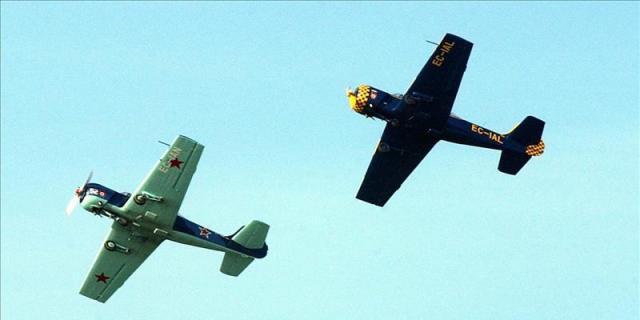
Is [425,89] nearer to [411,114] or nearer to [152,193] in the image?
[411,114]

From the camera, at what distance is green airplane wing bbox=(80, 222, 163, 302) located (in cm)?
6519

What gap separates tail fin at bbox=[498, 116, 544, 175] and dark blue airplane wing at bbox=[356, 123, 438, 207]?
12.0 ft

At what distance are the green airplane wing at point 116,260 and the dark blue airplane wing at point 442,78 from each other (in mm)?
14158

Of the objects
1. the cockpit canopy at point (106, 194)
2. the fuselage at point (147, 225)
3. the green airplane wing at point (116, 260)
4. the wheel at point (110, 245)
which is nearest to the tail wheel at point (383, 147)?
the fuselage at point (147, 225)

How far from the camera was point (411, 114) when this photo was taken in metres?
63.1

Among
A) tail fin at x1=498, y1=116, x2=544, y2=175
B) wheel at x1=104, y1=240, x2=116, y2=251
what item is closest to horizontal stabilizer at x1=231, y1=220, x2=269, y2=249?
wheel at x1=104, y1=240, x2=116, y2=251

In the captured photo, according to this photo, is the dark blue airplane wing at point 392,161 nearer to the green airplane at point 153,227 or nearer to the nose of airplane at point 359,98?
the nose of airplane at point 359,98

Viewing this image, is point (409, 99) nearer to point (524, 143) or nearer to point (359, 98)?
point (359, 98)

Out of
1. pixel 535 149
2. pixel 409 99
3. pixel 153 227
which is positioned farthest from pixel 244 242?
pixel 535 149

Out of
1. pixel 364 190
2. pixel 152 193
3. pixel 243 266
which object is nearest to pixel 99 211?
pixel 152 193

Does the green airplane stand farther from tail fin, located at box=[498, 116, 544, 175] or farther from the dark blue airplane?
tail fin, located at box=[498, 116, 544, 175]

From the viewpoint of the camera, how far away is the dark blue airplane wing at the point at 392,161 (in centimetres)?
6506

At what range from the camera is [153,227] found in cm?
6316

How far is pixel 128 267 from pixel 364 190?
40.7 feet
